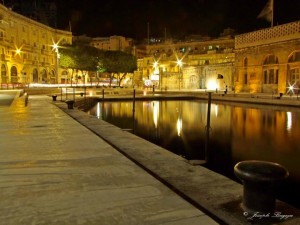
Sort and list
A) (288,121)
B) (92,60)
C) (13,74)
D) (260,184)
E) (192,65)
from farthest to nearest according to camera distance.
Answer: (13,74) → (92,60) → (192,65) → (288,121) → (260,184)

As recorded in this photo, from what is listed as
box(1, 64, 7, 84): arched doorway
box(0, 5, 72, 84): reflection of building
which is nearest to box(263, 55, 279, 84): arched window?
box(0, 5, 72, 84): reflection of building

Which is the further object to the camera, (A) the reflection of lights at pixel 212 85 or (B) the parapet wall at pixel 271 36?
(A) the reflection of lights at pixel 212 85

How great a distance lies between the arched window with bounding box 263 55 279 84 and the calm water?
10.5 m

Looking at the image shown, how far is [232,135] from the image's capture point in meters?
14.5

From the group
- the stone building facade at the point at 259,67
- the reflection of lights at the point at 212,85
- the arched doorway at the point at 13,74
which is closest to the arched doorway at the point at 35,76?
the arched doorway at the point at 13,74

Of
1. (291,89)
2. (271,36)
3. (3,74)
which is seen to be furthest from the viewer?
(3,74)

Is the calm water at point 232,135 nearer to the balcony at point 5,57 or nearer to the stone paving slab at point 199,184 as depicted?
the stone paving slab at point 199,184

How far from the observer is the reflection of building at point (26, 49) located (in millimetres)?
57419

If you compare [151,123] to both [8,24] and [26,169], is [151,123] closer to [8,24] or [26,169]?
[26,169]

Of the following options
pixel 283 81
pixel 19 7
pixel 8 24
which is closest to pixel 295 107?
pixel 283 81

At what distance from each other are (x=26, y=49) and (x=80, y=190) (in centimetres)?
6737

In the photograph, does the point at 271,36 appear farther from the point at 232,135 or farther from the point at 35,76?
the point at 35,76

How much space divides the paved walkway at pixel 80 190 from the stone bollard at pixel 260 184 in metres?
0.60

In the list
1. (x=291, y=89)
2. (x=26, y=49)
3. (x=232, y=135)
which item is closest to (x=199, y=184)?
(x=232, y=135)
